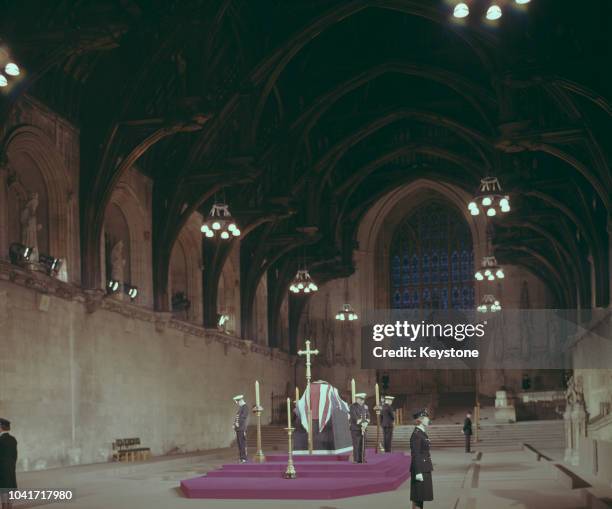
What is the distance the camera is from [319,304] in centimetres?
4731

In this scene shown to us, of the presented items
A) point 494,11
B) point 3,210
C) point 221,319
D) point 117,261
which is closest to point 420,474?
point 494,11

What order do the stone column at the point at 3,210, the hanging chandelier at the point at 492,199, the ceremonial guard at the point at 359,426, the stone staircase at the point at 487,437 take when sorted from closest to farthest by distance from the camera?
1. the ceremonial guard at the point at 359,426
2. the stone column at the point at 3,210
3. the hanging chandelier at the point at 492,199
4. the stone staircase at the point at 487,437

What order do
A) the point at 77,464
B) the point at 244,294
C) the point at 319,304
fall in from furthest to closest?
the point at 319,304 → the point at 244,294 → the point at 77,464

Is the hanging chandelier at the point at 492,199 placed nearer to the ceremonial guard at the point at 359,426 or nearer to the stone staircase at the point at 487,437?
the ceremonial guard at the point at 359,426

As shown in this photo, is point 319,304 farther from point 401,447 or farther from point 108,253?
point 108,253

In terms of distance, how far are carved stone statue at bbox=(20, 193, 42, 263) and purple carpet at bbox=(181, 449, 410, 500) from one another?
6.85m

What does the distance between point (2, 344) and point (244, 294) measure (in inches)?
726

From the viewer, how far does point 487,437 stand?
1391 inches

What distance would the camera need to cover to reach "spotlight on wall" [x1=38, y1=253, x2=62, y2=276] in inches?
867

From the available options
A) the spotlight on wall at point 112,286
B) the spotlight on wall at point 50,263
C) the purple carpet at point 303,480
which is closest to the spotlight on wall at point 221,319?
the spotlight on wall at point 112,286

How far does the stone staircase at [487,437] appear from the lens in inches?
1348

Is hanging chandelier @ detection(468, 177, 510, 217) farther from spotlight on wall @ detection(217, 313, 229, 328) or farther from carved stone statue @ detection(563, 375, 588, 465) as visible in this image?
spotlight on wall @ detection(217, 313, 229, 328)

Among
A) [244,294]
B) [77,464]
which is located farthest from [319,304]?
[77,464]

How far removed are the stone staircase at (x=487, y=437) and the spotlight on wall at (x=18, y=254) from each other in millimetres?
15733
